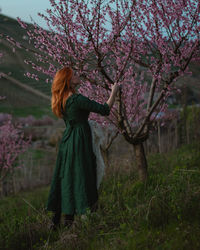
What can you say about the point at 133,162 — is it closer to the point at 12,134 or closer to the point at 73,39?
the point at 73,39

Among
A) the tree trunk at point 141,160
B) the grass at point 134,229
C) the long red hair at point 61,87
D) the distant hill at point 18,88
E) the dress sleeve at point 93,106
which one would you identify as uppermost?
the distant hill at point 18,88

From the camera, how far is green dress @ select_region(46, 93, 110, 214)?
295cm

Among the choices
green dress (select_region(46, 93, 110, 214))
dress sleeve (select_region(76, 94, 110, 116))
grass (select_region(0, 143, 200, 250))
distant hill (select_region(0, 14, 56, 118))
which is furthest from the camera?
distant hill (select_region(0, 14, 56, 118))

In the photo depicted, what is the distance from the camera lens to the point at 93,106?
285 cm

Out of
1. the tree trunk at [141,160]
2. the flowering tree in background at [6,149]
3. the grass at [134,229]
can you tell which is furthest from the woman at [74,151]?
the flowering tree in background at [6,149]

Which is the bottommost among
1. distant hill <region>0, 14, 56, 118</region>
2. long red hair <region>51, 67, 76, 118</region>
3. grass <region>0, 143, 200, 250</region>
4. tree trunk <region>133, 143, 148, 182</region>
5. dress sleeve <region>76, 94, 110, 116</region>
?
grass <region>0, 143, 200, 250</region>

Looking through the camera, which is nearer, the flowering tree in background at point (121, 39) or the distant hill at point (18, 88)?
the flowering tree in background at point (121, 39)

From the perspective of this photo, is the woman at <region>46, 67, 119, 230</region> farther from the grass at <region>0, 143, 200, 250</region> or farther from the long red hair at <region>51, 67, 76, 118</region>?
the grass at <region>0, 143, 200, 250</region>

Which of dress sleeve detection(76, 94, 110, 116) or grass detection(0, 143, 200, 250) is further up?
dress sleeve detection(76, 94, 110, 116)

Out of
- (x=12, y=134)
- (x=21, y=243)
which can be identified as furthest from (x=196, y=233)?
(x=12, y=134)

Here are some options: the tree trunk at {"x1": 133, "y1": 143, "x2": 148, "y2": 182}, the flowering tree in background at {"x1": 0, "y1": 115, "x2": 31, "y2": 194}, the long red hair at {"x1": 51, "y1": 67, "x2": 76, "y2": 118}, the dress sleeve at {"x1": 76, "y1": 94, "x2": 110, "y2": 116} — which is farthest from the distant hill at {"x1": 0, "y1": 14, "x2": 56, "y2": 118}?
the dress sleeve at {"x1": 76, "y1": 94, "x2": 110, "y2": 116}

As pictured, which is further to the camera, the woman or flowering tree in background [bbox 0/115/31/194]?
flowering tree in background [bbox 0/115/31/194]

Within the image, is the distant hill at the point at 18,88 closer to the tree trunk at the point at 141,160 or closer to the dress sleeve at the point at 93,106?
the tree trunk at the point at 141,160

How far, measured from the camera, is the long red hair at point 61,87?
2.98m
